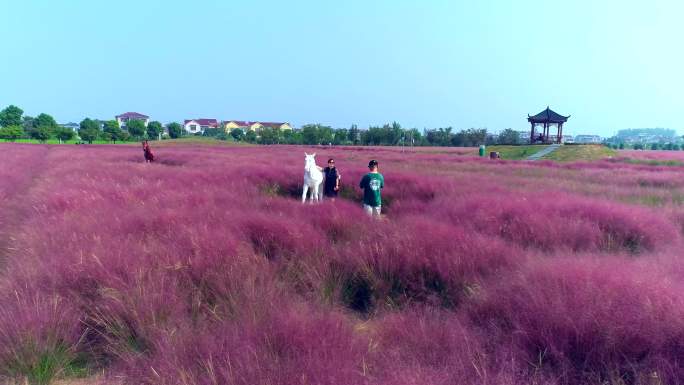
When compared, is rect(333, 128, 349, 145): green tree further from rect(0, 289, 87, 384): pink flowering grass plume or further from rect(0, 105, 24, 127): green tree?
rect(0, 289, 87, 384): pink flowering grass plume

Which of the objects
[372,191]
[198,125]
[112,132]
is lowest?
[372,191]

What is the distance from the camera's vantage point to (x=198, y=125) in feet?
522

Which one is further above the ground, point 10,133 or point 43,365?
point 10,133

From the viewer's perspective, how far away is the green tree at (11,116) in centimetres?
8863

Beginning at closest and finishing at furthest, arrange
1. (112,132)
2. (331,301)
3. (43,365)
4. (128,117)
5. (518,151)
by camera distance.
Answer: (43,365) < (331,301) < (518,151) < (112,132) < (128,117)

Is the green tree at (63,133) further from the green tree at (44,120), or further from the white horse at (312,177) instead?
the white horse at (312,177)

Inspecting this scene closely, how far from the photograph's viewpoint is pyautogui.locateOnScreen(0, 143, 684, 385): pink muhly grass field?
248 centimetres

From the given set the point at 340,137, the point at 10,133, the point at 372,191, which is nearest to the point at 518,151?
the point at 372,191

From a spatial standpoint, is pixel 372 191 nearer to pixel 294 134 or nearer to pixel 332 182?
pixel 332 182

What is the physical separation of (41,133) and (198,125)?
90192mm

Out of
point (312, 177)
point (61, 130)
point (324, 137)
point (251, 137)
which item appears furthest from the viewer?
point (251, 137)

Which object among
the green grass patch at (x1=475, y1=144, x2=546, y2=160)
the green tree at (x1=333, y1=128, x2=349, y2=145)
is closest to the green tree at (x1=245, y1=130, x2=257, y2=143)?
the green tree at (x1=333, y1=128, x2=349, y2=145)

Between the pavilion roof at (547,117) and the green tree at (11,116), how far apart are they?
101612 millimetres

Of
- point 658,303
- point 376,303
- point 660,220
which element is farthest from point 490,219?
point 658,303
